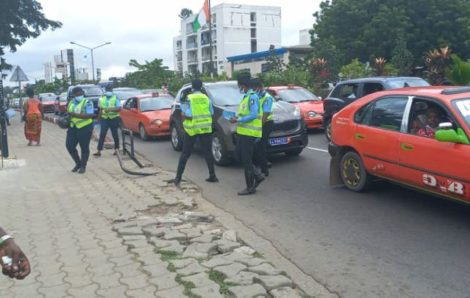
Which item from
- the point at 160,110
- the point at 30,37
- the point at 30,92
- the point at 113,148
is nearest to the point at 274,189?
the point at 113,148

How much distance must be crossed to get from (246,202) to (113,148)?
7499mm

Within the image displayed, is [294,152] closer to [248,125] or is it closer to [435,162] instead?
[248,125]

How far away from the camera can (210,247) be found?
5.12m

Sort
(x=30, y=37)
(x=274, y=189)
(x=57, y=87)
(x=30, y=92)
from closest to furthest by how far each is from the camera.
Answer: (x=274, y=189) → (x=30, y=92) → (x=30, y=37) → (x=57, y=87)

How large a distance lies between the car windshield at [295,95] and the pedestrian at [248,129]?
7.46 metres

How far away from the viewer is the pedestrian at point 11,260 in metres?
2.80

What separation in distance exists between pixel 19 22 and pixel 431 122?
96.5 feet

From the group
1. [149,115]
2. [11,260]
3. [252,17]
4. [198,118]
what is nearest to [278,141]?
[198,118]

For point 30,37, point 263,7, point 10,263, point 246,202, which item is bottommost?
point 246,202

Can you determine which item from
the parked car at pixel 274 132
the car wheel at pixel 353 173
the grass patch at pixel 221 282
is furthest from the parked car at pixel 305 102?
the grass patch at pixel 221 282

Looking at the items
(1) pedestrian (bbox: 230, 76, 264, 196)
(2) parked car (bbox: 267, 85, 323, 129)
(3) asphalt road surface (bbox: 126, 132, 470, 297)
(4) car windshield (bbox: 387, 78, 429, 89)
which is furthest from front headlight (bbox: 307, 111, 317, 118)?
(1) pedestrian (bbox: 230, 76, 264, 196)

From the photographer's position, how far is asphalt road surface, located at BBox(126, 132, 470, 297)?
435 cm

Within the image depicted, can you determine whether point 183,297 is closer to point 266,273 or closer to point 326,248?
point 266,273

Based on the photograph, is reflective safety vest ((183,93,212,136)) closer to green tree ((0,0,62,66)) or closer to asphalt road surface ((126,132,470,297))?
asphalt road surface ((126,132,470,297))
